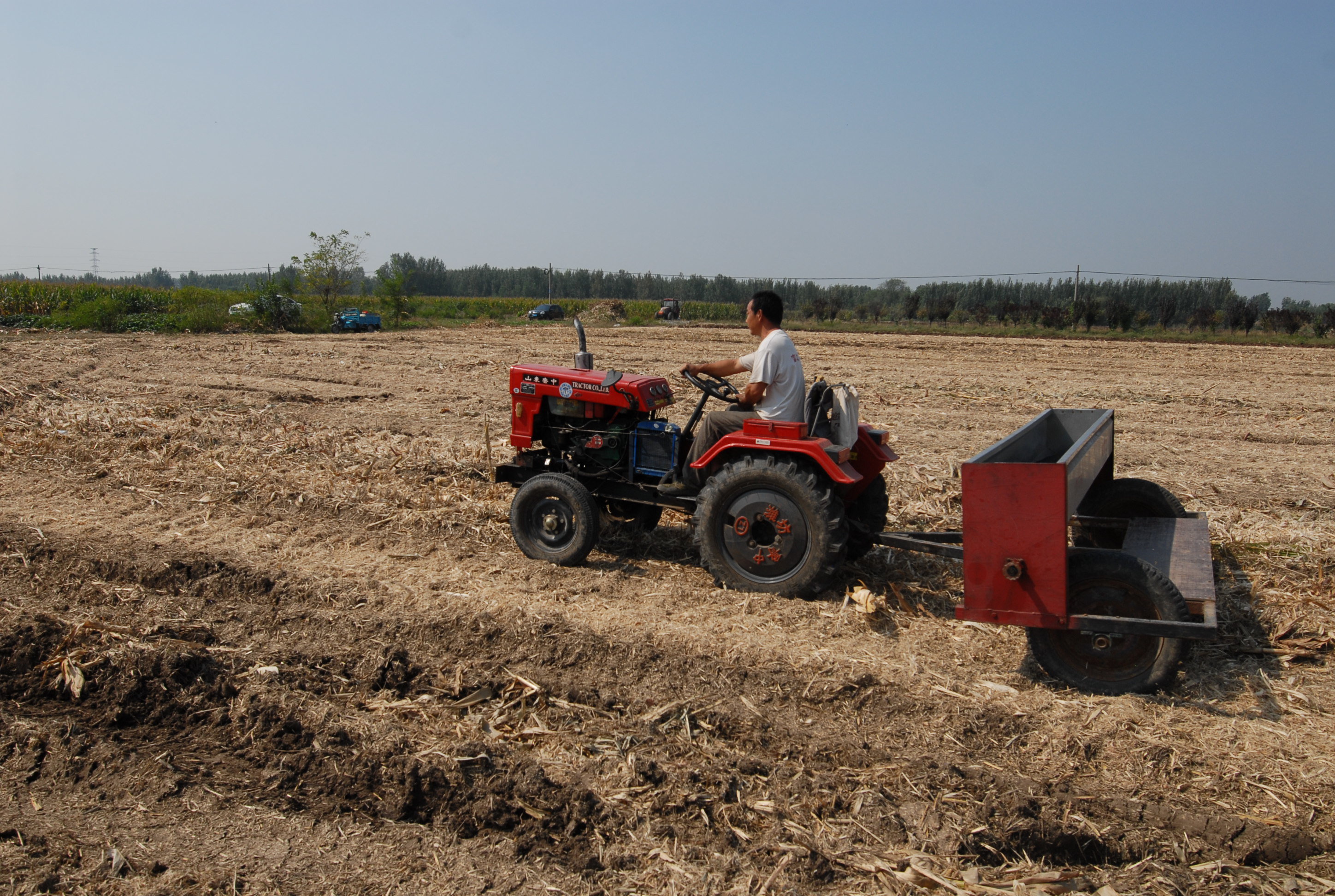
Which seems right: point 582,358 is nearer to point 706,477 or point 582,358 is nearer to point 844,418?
point 706,477

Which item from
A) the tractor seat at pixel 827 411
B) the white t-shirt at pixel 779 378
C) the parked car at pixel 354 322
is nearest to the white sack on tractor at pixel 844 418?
the tractor seat at pixel 827 411

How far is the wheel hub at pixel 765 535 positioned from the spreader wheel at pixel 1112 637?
1.32m

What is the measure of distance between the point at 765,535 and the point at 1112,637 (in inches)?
71.8

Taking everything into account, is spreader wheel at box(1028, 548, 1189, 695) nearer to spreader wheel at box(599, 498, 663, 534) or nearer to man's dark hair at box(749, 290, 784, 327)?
man's dark hair at box(749, 290, 784, 327)

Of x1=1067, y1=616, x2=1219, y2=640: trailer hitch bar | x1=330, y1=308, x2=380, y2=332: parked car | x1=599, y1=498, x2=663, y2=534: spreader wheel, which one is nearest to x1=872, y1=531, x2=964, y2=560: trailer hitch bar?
x1=1067, y1=616, x2=1219, y2=640: trailer hitch bar

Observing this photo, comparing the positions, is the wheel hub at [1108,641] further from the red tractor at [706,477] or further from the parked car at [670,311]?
the parked car at [670,311]

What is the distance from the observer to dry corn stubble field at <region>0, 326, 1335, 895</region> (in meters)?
2.78

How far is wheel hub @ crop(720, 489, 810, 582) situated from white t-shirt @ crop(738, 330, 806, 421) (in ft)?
1.69

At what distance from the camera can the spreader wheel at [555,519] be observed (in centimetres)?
526

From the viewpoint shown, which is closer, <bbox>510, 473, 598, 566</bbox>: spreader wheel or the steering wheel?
the steering wheel

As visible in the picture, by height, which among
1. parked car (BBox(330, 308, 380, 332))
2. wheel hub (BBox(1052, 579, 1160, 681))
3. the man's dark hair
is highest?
parked car (BBox(330, 308, 380, 332))

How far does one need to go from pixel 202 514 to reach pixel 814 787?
5.22m

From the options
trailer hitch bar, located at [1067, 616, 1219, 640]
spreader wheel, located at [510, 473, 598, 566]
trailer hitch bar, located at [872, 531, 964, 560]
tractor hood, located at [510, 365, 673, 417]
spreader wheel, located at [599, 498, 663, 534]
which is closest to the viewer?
trailer hitch bar, located at [1067, 616, 1219, 640]

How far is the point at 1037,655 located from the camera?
397 centimetres
